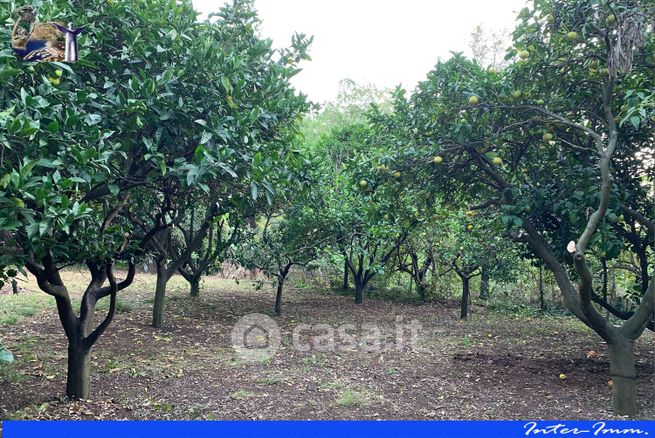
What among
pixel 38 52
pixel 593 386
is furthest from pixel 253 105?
pixel 593 386

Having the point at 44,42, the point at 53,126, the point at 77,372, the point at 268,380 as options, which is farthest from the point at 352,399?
the point at 44,42

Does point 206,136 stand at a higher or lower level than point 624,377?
higher

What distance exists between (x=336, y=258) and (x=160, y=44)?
684cm

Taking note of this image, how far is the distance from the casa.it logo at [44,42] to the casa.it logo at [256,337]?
4362 millimetres

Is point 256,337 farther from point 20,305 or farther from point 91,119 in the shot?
point 91,119

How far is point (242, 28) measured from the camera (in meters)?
5.24

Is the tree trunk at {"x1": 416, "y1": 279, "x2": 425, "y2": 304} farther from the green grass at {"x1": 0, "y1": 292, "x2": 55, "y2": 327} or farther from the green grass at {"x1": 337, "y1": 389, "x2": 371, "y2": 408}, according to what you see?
the green grass at {"x1": 337, "y1": 389, "x2": 371, "y2": 408}

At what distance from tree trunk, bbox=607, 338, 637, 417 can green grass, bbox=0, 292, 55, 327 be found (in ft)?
27.2

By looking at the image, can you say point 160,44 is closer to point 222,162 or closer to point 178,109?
point 178,109
